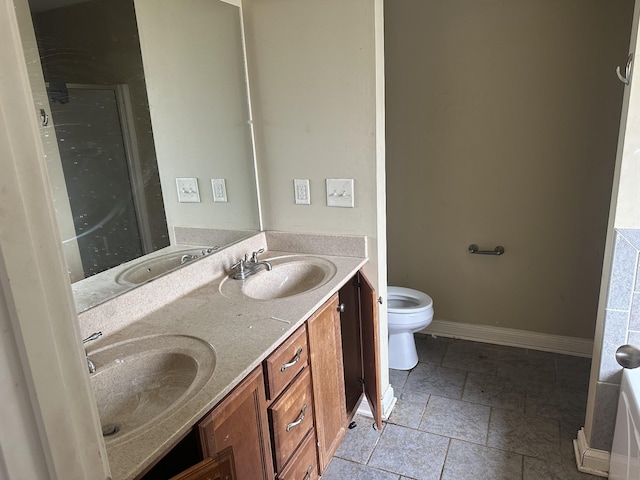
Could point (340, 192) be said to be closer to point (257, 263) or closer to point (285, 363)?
point (257, 263)

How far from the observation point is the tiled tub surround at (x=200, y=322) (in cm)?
93

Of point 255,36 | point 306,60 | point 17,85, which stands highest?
point 255,36

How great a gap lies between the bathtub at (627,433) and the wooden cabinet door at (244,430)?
1221 mm

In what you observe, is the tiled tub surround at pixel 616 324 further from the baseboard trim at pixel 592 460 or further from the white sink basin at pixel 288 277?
the white sink basin at pixel 288 277

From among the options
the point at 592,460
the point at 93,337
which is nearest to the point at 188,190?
the point at 93,337

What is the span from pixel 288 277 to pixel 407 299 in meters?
1.03

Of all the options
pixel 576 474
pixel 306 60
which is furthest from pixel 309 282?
pixel 576 474

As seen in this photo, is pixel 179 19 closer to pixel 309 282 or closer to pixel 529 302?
pixel 309 282

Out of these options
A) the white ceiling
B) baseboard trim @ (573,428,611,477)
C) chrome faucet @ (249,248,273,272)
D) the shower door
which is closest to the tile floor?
baseboard trim @ (573,428,611,477)

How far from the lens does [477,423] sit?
7.09 ft

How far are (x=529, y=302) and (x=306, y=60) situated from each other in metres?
2.00

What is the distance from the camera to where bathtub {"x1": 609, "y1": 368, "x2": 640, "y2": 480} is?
1473mm

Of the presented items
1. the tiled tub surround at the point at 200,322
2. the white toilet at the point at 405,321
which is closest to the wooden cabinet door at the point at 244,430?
the tiled tub surround at the point at 200,322

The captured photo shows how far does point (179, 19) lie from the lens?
181 cm
